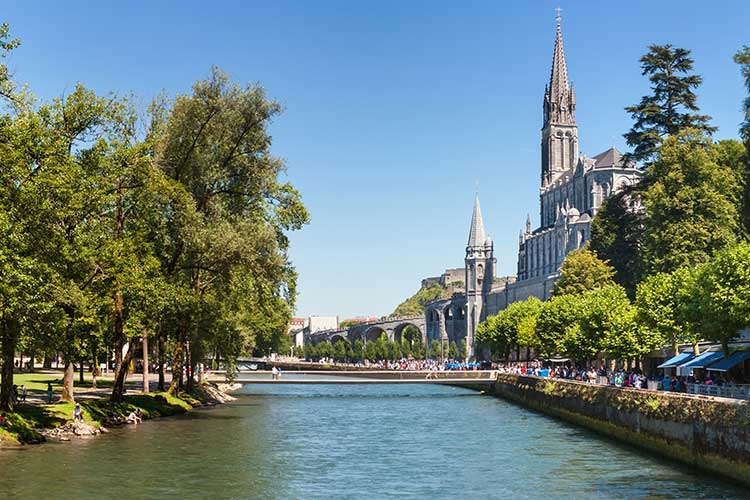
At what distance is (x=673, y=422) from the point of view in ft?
114

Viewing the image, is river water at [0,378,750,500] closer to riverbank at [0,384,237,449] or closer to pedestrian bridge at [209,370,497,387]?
riverbank at [0,384,237,449]

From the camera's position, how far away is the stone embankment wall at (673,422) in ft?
94.1

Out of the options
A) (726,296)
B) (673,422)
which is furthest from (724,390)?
(726,296)

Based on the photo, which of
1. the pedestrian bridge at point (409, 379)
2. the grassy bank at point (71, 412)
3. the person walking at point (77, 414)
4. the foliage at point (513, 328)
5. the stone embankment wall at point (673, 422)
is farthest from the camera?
the foliage at point (513, 328)

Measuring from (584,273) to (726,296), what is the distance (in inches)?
2065

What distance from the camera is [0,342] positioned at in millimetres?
36344

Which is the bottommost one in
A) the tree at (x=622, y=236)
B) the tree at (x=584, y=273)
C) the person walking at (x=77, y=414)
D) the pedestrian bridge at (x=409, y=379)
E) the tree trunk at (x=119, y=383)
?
the pedestrian bridge at (x=409, y=379)

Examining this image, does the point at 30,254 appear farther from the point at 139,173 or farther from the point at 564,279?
the point at 564,279

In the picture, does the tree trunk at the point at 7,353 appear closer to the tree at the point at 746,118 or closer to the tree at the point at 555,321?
the tree at the point at 746,118

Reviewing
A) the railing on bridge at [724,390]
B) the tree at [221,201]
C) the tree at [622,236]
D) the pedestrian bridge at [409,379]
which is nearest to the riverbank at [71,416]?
the tree at [221,201]

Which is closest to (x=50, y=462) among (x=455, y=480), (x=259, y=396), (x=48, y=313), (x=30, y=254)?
(x=48, y=313)

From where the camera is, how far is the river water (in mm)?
28203

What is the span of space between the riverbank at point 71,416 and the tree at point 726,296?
27.4 meters

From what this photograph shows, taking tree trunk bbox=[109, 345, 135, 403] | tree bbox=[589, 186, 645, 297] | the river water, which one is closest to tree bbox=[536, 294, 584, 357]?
tree bbox=[589, 186, 645, 297]
